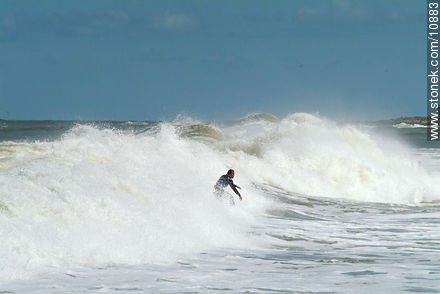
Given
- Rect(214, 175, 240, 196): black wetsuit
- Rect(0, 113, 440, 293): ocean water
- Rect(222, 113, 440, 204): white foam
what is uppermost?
Rect(222, 113, 440, 204): white foam

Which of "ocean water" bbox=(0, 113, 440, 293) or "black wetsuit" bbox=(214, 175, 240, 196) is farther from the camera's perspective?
"black wetsuit" bbox=(214, 175, 240, 196)

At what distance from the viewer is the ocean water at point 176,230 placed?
28.1 feet

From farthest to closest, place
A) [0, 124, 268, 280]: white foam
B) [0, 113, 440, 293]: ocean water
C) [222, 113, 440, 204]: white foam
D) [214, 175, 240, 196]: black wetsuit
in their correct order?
[222, 113, 440, 204]: white foam
[214, 175, 240, 196]: black wetsuit
[0, 124, 268, 280]: white foam
[0, 113, 440, 293]: ocean water

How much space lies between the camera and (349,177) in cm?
2658

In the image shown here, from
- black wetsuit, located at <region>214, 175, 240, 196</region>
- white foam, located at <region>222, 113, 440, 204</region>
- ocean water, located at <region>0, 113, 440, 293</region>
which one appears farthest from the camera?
white foam, located at <region>222, 113, 440, 204</region>

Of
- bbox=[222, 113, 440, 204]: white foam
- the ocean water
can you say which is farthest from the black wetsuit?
bbox=[222, 113, 440, 204]: white foam

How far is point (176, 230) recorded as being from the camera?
39.3 ft

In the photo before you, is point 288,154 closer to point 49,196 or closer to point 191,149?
point 191,149

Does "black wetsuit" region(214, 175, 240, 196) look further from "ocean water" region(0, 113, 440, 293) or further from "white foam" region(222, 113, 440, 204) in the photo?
"white foam" region(222, 113, 440, 204)

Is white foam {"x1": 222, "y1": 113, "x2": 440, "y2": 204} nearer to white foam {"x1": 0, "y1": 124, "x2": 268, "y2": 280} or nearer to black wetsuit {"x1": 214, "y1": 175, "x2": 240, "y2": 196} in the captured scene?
white foam {"x1": 0, "y1": 124, "x2": 268, "y2": 280}

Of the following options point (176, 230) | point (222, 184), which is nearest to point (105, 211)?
point (176, 230)

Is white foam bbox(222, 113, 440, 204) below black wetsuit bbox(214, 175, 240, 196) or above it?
above

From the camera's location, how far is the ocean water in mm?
8562

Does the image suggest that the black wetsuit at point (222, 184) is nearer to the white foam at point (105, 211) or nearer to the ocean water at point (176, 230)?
the white foam at point (105, 211)
